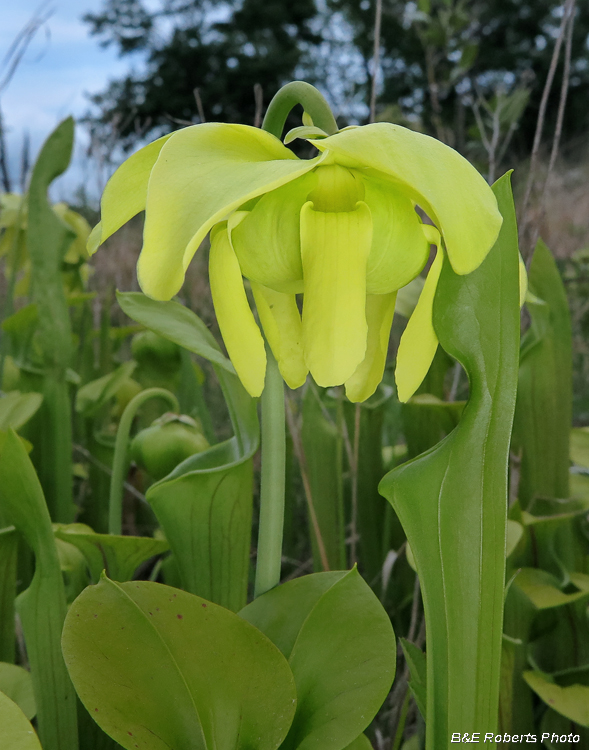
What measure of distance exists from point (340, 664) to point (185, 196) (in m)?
0.27

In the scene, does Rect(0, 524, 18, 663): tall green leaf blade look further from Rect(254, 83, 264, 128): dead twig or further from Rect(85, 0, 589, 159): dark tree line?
Rect(85, 0, 589, 159): dark tree line

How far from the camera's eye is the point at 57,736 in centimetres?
43

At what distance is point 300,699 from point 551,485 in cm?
45

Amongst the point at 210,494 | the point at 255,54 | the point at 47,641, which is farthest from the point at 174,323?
the point at 255,54

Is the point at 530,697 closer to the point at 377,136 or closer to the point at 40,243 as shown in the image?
the point at 377,136

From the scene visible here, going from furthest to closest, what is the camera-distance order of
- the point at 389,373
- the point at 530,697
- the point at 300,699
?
1. the point at 389,373
2. the point at 530,697
3. the point at 300,699

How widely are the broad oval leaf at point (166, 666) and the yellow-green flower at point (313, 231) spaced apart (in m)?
0.13

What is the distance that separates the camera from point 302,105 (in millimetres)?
333

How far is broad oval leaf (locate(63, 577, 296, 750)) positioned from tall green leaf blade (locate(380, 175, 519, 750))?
0.09 meters

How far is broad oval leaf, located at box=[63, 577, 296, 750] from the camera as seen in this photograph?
1.08 feet

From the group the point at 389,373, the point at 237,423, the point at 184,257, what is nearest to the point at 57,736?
the point at 237,423

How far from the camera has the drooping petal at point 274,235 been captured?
304 mm

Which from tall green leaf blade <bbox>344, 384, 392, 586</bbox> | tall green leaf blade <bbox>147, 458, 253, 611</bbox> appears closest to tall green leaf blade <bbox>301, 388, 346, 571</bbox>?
tall green leaf blade <bbox>344, 384, 392, 586</bbox>

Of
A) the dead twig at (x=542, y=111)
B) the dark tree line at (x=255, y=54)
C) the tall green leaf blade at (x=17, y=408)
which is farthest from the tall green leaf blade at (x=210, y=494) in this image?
the dark tree line at (x=255, y=54)
